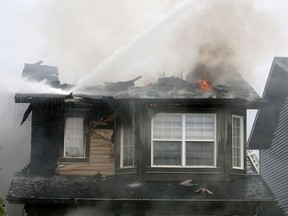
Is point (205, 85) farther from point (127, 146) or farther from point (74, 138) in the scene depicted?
point (74, 138)

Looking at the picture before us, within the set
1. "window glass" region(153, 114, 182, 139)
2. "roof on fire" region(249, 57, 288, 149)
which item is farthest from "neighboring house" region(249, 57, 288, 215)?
"window glass" region(153, 114, 182, 139)

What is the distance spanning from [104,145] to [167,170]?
7.43ft

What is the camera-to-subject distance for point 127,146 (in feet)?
63.1

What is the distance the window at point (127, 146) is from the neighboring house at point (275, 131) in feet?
22.0

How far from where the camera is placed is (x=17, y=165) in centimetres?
2202

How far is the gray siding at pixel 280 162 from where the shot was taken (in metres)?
24.2

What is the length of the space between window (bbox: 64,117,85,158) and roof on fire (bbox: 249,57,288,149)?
793cm

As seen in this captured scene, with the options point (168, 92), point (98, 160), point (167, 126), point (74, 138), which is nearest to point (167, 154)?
point (167, 126)

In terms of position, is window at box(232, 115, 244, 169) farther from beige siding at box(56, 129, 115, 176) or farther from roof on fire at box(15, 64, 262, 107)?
beige siding at box(56, 129, 115, 176)

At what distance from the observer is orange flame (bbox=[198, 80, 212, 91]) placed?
1911 cm

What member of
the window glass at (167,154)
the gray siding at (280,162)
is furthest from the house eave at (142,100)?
the gray siding at (280,162)

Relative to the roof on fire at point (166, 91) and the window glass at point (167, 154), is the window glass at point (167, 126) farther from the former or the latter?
the roof on fire at point (166, 91)

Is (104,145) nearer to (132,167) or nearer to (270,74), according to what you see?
(132,167)

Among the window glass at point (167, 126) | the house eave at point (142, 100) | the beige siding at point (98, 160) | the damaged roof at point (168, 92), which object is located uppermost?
the damaged roof at point (168, 92)
